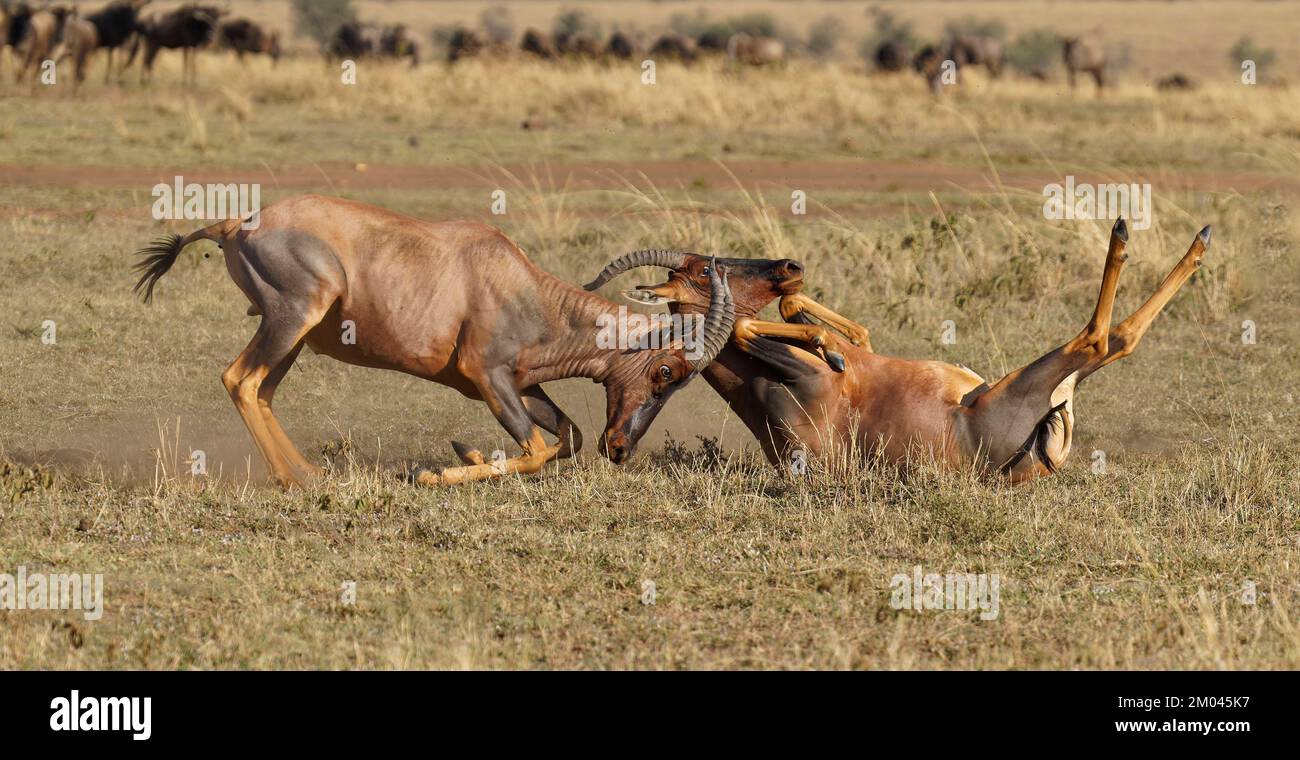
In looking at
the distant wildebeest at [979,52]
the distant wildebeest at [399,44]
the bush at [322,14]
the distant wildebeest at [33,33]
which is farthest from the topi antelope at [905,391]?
the bush at [322,14]

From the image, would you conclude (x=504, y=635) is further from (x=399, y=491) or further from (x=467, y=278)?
(x=467, y=278)

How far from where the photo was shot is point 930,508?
25.5 ft

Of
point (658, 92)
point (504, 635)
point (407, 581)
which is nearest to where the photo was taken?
point (504, 635)

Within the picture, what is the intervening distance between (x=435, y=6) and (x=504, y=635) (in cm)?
7214

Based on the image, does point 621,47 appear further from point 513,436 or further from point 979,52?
point 513,436

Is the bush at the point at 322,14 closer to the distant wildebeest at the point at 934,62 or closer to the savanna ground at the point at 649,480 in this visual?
the distant wildebeest at the point at 934,62

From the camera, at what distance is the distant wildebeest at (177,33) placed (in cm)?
2898

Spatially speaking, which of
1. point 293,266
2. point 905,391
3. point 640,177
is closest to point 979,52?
point 640,177

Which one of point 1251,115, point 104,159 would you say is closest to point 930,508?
point 104,159

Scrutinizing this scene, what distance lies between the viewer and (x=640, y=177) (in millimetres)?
18797

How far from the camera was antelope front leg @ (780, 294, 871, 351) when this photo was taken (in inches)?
340

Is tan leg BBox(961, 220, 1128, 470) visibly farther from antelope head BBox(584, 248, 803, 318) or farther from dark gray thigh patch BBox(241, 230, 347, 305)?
dark gray thigh patch BBox(241, 230, 347, 305)

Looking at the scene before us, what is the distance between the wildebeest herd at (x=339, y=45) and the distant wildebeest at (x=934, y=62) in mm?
35

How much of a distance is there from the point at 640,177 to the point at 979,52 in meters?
20.3
